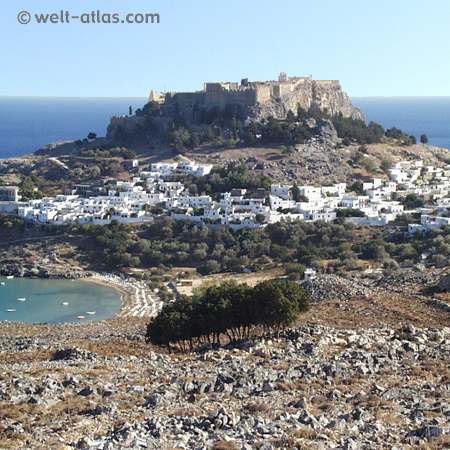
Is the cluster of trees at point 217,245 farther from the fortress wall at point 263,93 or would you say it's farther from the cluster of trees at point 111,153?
the fortress wall at point 263,93

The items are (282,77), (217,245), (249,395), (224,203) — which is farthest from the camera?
(282,77)

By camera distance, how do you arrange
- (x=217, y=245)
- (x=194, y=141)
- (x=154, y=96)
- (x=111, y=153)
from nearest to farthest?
(x=217, y=245) < (x=194, y=141) < (x=111, y=153) < (x=154, y=96)

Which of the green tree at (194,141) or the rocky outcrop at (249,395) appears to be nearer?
the rocky outcrop at (249,395)

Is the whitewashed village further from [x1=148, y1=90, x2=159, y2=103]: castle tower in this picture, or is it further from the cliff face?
[x1=148, y1=90, x2=159, y2=103]: castle tower

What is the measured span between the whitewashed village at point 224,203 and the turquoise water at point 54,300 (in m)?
6.20

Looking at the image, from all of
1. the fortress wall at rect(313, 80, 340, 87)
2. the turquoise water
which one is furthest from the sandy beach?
the fortress wall at rect(313, 80, 340, 87)

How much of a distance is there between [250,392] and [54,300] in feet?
65.8

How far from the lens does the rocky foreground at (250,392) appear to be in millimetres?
9672

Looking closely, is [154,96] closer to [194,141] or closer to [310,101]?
[194,141]

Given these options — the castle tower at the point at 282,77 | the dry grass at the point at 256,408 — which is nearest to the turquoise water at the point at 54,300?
the dry grass at the point at 256,408

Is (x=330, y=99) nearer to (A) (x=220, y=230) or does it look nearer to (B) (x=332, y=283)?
(A) (x=220, y=230)

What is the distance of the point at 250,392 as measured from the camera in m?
11.9

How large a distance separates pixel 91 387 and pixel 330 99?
4625 cm

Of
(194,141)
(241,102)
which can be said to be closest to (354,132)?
(241,102)
